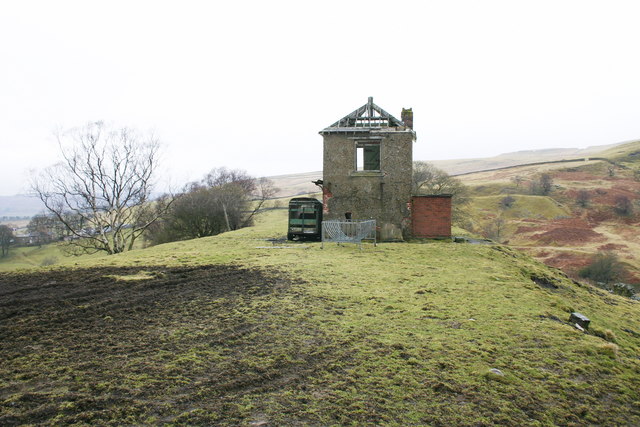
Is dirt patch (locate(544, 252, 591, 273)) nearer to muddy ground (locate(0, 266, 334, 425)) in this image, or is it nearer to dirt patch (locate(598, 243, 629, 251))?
dirt patch (locate(598, 243, 629, 251))

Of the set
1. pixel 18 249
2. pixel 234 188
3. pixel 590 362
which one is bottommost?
pixel 18 249

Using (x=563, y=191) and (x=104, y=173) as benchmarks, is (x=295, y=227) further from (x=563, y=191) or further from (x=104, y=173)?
(x=563, y=191)

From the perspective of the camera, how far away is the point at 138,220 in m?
33.0

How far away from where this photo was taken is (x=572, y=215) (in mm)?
64812

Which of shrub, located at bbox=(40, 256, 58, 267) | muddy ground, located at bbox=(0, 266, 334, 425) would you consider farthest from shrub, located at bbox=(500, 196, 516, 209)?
shrub, located at bbox=(40, 256, 58, 267)

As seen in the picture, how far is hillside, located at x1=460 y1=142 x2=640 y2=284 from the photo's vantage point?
4709 cm

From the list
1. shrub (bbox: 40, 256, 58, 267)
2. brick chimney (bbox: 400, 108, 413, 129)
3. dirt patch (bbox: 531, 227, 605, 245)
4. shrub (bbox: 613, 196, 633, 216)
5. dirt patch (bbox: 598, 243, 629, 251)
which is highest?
brick chimney (bbox: 400, 108, 413, 129)

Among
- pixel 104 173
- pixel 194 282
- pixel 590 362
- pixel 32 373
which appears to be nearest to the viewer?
pixel 32 373

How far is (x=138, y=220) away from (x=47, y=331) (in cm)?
2811

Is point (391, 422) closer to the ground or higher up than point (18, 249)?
higher up

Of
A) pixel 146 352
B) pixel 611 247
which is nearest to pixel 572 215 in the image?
pixel 611 247

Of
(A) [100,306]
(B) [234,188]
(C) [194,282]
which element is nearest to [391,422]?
(A) [100,306]

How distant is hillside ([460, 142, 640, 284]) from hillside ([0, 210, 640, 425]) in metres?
38.5

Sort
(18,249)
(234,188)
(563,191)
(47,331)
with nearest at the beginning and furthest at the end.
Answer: (47,331) → (234,188) → (18,249) → (563,191)
